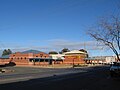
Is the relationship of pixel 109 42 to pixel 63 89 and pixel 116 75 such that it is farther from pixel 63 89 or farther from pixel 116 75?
pixel 63 89

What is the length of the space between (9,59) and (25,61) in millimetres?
14416

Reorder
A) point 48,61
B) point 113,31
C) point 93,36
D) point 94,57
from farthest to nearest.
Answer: point 94,57 < point 48,61 < point 93,36 < point 113,31

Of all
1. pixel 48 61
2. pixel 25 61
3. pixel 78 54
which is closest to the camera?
pixel 25 61

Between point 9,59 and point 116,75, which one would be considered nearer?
point 116,75

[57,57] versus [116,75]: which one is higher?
[57,57]

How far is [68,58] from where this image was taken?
5423 inches

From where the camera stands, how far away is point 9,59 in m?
128

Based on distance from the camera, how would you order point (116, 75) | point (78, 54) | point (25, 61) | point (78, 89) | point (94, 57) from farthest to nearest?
point (94, 57)
point (78, 54)
point (25, 61)
point (116, 75)
point (78, 89)

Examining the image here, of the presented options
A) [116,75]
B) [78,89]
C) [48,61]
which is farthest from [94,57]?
[78,89]

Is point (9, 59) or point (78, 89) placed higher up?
point (9, 59)

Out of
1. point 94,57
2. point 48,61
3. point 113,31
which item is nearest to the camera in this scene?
point 113,31

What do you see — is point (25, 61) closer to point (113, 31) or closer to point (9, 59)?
point (9, 59)

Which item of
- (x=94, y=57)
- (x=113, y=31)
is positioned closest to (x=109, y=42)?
(x=113, y=31)

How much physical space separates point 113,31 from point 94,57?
12746 cm
